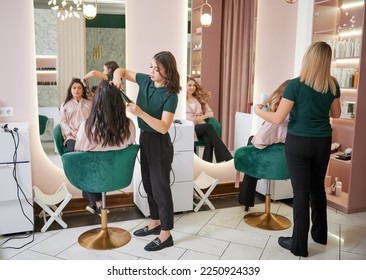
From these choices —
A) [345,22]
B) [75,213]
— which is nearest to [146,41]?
[75,213]

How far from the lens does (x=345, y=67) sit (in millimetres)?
3535

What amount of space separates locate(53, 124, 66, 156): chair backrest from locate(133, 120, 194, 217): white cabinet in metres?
0.59

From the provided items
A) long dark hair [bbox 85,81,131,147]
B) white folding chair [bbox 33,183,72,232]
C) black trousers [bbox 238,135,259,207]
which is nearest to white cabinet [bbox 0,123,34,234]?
white folding chair [bbox 33,183,72,232]

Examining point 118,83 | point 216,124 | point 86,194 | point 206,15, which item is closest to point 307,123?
point 118,83

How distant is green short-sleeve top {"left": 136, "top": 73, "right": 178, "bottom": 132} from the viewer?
233cm

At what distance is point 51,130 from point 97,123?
840 mm

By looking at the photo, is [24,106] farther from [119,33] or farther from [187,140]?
[187,140]

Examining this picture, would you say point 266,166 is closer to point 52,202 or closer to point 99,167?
point 99,167

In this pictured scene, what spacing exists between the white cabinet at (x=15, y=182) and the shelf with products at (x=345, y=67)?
97.6 inches

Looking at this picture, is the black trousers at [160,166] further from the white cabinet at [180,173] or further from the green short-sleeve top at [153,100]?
the white cabinet at [180,173]

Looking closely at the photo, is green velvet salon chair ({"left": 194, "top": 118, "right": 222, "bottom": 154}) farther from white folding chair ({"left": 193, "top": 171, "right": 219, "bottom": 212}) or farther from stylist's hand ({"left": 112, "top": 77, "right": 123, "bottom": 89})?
stylist's hand ({"left": 112, "top": 77, "right": 123, "bottom": 89})

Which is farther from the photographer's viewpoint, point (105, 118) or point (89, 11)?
point (89, 11)

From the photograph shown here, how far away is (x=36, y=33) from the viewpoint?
284 cm

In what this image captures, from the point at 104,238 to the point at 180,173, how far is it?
0.81 metres
